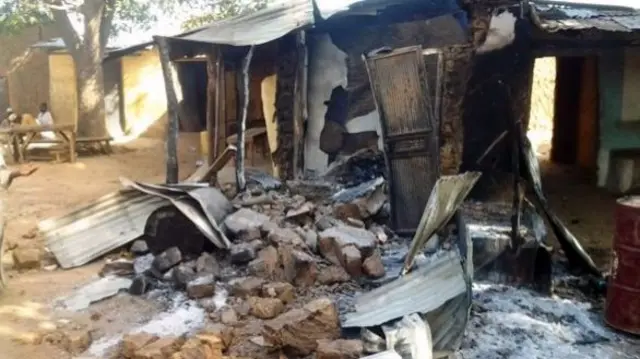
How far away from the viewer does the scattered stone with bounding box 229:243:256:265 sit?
5277 millimetres

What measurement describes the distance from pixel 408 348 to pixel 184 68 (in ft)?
33.0

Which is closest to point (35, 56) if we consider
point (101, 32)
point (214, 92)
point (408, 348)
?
point (101, 32)

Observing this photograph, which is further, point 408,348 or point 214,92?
point 214,92

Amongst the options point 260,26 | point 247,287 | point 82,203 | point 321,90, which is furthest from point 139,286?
point 321,90

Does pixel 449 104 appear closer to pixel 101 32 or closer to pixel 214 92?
pixel 214 92

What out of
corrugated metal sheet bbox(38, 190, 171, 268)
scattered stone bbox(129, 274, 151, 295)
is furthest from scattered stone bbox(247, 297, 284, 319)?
corrugated metal sheet bbox(38, 190, 171, 268)

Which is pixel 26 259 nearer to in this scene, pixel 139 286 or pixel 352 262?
pixel 139 286

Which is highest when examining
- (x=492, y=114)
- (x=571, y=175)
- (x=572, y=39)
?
(x=572, y=39)

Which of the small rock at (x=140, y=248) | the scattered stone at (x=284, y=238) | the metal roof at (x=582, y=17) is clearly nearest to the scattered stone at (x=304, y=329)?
the scattered stone at (x=284, y=238)

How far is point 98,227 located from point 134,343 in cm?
274

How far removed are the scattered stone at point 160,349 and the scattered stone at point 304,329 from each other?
0.56 meters

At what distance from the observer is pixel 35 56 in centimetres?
1728

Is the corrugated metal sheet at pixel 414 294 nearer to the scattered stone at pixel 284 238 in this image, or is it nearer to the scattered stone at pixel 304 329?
the scattered stone at pixel 304 329

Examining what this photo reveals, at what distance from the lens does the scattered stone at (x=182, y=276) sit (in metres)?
5.01
